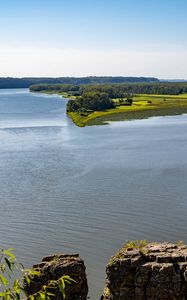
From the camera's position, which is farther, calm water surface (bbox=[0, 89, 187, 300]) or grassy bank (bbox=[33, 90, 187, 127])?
grassy bank (bbox=[33, 90, 187, 127])

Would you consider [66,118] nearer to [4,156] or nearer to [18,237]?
[4,156]

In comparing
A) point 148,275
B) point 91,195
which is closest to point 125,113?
point 91,195

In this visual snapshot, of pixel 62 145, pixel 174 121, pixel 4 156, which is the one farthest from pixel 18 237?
pixel 174 121

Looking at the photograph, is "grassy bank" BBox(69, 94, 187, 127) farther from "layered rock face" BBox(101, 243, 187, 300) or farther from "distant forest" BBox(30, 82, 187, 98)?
"layered rock face" BBox(101, 243, 187, 300)

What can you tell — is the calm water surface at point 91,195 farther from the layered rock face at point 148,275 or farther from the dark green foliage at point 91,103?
the dark green foliage at point 91,103

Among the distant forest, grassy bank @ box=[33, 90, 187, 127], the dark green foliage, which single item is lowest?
grassy bank @ box=[33, 90, 187, 127]

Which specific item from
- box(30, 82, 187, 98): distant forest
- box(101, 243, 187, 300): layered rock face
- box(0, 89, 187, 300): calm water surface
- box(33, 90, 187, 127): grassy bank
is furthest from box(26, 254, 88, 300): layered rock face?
box(30, 82, 187, 98): distant forest
